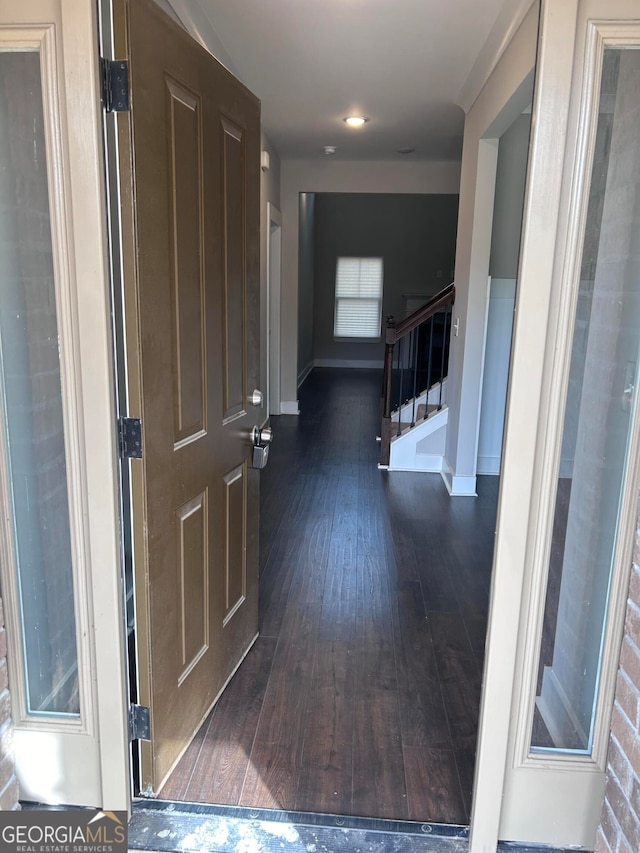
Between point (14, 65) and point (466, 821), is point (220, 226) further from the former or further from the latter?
point (466, 821)

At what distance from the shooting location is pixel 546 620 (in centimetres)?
151

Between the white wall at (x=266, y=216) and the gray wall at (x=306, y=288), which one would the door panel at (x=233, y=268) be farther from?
the gray wall at (x=306, y=288)

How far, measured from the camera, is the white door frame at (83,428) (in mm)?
→ 1288

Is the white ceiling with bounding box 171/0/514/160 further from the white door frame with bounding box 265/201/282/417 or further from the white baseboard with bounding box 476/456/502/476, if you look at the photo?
the white baseboard with bounding box 476/456/502/476

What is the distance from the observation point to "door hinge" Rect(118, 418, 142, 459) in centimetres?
144

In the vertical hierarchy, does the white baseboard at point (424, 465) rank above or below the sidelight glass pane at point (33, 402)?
below

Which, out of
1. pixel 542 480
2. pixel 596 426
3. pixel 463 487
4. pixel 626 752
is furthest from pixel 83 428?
pixel 463 487

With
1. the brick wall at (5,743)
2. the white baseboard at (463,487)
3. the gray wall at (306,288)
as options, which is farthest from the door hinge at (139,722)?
the gray wall at (306,288)

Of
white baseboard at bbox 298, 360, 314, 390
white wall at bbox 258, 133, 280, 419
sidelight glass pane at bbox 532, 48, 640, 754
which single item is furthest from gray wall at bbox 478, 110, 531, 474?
white baseboard at bbox 298, 360, 314, 390

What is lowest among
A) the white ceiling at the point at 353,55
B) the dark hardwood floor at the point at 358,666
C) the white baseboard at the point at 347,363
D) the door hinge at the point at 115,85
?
the dark hardwood floor at the point at 358,666

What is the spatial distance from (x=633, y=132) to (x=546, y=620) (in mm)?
1154

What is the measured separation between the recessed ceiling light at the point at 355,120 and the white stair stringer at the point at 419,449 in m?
2.40

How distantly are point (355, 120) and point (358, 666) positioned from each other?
4.14 meters

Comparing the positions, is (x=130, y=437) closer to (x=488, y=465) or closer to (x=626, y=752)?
(x=626, y=752)
